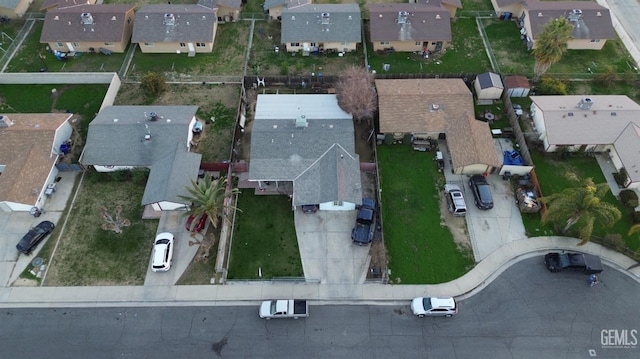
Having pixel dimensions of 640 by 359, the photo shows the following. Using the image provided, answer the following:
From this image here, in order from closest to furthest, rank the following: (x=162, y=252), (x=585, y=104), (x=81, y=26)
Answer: (x=162, y=252) → (x=585, y=104) → (x=81, y=26)

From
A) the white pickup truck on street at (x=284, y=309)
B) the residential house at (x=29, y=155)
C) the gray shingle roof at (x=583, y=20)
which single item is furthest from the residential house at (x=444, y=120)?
the residential house at (x=29, y=155)

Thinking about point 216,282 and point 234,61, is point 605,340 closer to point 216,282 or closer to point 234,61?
point 216,282

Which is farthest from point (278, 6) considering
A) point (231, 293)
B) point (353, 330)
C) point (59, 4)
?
point (353, 330)

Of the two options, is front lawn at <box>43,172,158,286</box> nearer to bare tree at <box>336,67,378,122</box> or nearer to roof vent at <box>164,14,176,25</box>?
bare tree at <box>336,67,378,122</box>

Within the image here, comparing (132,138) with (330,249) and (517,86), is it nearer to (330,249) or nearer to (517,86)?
(330,249)

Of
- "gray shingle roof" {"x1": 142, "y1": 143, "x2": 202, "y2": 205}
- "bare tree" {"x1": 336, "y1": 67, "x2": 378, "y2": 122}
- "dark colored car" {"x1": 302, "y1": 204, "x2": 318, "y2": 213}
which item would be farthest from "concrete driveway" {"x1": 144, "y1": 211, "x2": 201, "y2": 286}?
"bare tree" {"x1": 336, "y1": 67, "x2": 378, "y2": 122}
